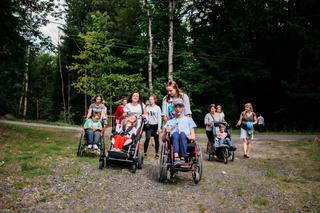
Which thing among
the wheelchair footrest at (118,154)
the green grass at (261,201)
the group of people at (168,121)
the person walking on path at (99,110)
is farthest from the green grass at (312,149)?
the person walking on path at (99,110)

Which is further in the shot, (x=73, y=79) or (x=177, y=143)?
(x=73, y=79)

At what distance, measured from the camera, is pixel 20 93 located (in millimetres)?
30141

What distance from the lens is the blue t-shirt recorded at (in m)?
7.15

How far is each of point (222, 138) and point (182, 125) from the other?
3373mm

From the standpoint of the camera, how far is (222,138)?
401 inches

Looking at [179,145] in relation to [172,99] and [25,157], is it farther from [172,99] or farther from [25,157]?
[25,157]

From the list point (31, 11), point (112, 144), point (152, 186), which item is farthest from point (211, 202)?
point (31, 11)

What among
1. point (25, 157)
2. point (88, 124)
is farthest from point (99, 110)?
point (25, 157)

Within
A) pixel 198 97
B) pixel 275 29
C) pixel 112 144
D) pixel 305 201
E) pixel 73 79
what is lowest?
pixel 305 201

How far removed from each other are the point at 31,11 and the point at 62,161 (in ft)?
27.8

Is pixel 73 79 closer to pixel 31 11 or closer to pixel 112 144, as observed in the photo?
pixel 31 11

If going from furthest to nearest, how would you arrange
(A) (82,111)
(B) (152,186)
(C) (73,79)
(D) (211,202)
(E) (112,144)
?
(C) (73,79)
(A) (82,111)
(E) (112,144)
(B) (152,186)
(D) (211,202)

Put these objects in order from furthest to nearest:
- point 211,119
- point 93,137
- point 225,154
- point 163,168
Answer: point 211,119
point 225,154
point 93,137
point 163,168

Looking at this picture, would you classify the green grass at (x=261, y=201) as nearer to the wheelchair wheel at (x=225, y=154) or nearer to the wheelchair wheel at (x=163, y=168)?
the wheelchair wheel at (x=163, y=168)
